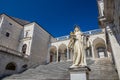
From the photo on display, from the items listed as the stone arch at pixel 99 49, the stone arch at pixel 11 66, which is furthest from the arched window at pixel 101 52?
the stone arch at pixel 11 66

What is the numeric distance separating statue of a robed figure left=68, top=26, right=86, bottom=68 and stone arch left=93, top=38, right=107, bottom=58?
17.8 metres

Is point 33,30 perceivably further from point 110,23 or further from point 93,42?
point 110,23

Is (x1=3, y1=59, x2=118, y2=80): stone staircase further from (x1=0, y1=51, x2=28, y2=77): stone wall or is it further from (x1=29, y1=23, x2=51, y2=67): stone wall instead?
(x1=29, y1=23, x2=51, y2=67): stone wall

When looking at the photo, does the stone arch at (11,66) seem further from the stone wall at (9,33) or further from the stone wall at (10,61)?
the stone wall at (9,33)

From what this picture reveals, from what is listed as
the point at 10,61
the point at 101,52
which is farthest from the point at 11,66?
the point at 101,52

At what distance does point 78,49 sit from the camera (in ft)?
15.4

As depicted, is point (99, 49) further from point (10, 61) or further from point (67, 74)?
point (10, 61)

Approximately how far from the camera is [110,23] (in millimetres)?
9625

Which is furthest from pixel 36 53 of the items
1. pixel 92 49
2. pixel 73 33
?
pixel 73 33

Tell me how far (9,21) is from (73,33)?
19.6 m

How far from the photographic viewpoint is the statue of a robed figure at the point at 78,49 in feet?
14.7

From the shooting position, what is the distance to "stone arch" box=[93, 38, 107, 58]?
21834 mm

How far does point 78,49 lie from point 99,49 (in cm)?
1978

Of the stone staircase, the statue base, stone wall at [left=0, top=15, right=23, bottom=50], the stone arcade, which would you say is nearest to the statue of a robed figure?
the statue base
